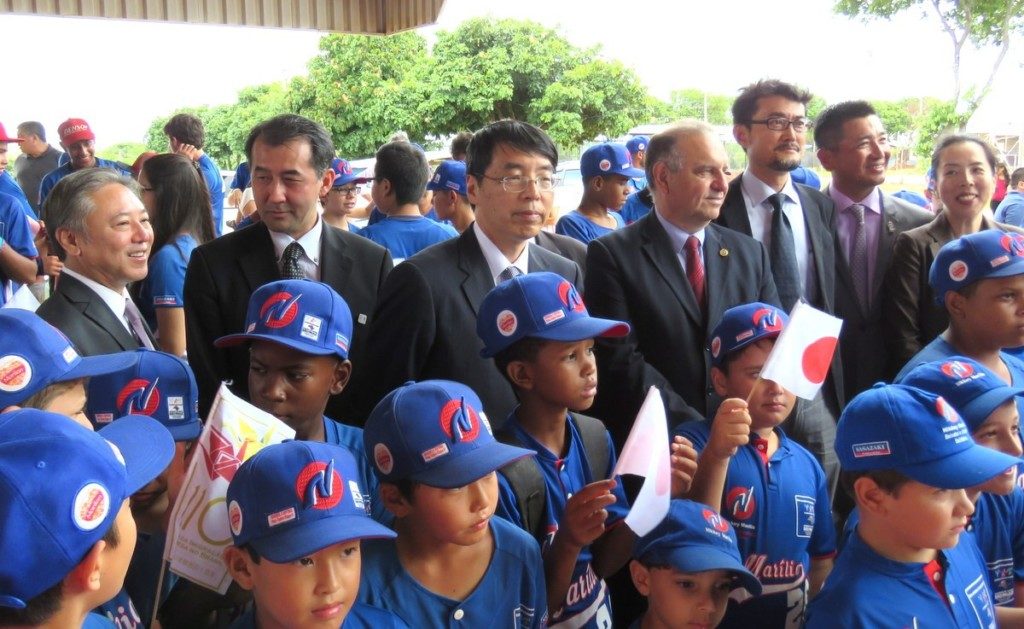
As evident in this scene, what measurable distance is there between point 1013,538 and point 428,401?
1653mm

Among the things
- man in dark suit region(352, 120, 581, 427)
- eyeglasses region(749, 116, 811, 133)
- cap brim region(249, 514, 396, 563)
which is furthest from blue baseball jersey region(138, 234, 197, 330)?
eyeglasses region(749, 116, 811, 133)

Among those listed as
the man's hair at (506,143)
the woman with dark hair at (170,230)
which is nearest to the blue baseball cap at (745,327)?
the man's hair at (506,143)

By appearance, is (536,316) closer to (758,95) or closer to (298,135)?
(298,135)

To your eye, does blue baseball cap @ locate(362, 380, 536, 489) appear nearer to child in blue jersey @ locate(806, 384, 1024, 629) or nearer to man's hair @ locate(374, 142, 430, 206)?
child in blue jersey @ locate(806, 384, 1024, 629)

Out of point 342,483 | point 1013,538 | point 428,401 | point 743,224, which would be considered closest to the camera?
point 342,483

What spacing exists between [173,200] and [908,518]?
10.5 ft

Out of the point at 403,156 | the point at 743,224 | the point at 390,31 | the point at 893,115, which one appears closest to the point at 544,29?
the point at 893,115

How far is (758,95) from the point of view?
12.9 feet

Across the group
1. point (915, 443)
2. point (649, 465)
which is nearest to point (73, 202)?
point (649, 465)

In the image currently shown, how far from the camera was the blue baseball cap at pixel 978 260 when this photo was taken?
304 cm

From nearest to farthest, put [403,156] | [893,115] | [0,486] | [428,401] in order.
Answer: [0,486] < [428,401] < [403,156] < [893,115]

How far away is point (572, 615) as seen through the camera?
88.5 inches

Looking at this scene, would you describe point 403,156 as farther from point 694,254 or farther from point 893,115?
point 893,115

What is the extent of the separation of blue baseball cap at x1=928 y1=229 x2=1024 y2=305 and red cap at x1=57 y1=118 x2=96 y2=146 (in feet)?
20.9
